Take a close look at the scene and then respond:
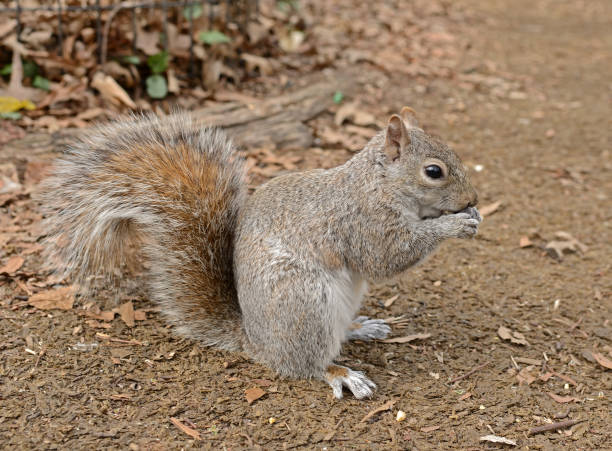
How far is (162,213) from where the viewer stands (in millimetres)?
3398

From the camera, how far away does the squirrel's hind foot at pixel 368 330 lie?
3.85m

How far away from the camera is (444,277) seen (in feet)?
14.4

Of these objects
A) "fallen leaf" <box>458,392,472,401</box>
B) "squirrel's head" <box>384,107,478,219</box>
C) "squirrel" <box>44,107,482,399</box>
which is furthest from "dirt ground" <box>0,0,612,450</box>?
"squirrel's head" <box>384,107,478,219</box>

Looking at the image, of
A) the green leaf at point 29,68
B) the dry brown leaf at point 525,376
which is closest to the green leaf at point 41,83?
the green leaf at point 29,68

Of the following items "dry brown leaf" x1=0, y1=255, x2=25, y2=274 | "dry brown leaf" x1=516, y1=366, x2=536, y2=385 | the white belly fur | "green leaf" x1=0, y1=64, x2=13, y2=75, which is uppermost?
"green leaf" x1=0, y1=64, x2=13, y2=75

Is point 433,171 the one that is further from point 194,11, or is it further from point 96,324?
point 194,11

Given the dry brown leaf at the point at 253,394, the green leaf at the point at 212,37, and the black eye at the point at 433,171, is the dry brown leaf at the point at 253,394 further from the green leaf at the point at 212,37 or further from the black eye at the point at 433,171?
the green leaf at the point at 212,37

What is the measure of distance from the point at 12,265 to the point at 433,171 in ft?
8.26

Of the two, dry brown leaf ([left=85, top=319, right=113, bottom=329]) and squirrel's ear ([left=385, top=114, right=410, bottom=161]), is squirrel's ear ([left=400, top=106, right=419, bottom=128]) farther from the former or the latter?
dry brown leaf ([left=85, top=319, right=113, bottom=329])

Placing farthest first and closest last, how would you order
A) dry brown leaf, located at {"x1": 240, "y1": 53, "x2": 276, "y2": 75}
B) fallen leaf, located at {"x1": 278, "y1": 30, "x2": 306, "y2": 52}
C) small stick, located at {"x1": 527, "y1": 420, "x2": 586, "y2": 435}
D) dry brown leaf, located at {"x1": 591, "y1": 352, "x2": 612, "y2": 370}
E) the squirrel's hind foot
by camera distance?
fallen leaf, located at {"x1": 278, "y1": 30, "x2": 306, "y2": 52}
dry brown leaf, located at {"x1": 240, "y1": 53, "x2": 276, "y2": 75}
the squirrel's hind foot
dry brown leaf, located at {"x1": 591, "y1": 352, "x2": 612, "y2": 370}
small stick, located at {"x1": 527, "y1": 420, "x2": 586, "y2": 435}

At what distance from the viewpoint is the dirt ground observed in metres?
3.04

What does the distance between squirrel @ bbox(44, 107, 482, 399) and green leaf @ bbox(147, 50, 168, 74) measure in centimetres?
243

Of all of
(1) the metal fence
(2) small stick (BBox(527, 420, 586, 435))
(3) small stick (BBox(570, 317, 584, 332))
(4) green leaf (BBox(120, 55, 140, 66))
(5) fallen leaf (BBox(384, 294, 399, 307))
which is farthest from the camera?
(4) green leaf (BBox(120, 55, 140, 66))

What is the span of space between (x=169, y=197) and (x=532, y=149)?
13.9ft
